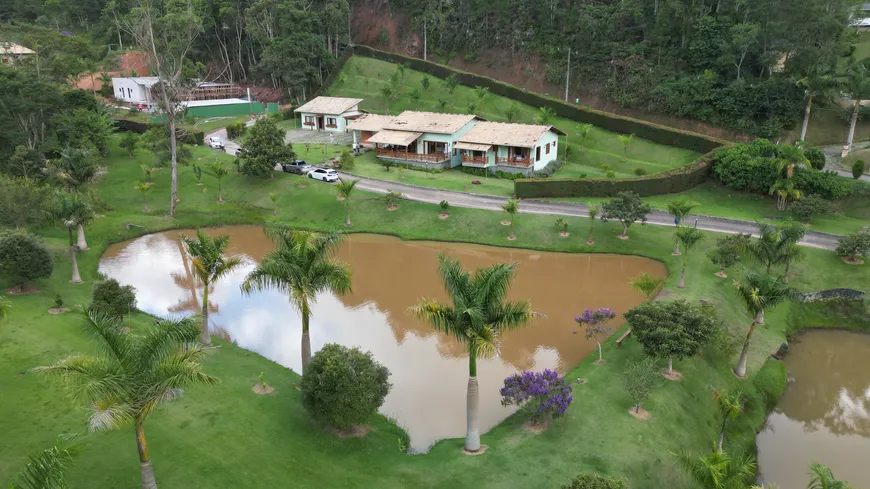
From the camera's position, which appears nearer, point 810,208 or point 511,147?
point 810,208

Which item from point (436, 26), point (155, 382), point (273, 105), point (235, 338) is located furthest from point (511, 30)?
point (155, 382)

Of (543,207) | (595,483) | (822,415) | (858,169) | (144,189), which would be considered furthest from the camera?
(144,189)

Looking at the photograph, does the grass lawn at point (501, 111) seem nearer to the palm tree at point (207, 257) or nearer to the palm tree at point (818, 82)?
the palm tree at point (818, 82)

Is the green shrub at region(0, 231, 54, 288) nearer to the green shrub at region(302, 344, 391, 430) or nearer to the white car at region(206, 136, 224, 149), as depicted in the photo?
the green shrub at region(302, 344, 391, 430)

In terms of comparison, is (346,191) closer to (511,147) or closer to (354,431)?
(511,147)

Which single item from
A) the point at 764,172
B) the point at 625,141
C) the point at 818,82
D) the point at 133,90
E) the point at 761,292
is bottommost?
the point at 761,292

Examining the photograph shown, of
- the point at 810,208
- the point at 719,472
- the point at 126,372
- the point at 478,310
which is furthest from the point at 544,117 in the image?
the point at 126,372

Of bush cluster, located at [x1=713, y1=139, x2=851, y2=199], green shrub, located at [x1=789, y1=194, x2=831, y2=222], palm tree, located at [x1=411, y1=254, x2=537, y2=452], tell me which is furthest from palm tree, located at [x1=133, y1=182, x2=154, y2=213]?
green shrub, located at [x1=789, y1=194, x2=831, y2=222]

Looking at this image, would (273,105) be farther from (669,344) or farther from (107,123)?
(669,344)

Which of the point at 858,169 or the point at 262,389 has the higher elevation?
the point at 858,169

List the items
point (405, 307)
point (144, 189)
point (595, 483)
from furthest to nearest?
point (144, 189) < point (405, 307) < point (595, 483)
